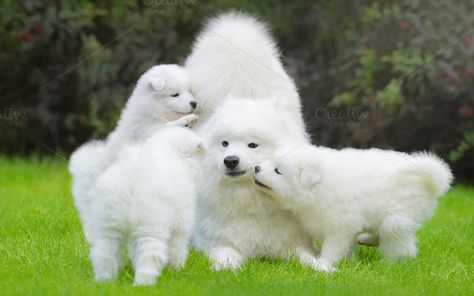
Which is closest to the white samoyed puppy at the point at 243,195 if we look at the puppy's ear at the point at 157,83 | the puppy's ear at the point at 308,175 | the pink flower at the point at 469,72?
the puppy's ear at the point at 308,175

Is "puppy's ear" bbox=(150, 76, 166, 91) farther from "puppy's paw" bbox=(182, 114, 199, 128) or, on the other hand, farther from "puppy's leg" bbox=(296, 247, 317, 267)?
"puppy's leg" bbox=(296, 247, 317, 267)

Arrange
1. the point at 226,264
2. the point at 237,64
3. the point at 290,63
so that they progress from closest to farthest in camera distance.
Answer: the point at 226,264, the point at 237,64, the point at 290,63

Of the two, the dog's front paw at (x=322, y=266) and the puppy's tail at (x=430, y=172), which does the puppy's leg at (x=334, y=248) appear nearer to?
the dog's front paw at (x=322, y=266)

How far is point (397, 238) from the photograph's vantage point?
498 centimetres

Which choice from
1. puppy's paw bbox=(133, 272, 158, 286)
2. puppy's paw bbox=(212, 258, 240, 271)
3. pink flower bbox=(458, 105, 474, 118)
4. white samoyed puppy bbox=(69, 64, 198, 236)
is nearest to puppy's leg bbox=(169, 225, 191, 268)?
puppy's paw bbox=(212, 258, 240, 271)

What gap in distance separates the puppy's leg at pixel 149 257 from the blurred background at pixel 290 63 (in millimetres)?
5256

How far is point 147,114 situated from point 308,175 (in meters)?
1.14

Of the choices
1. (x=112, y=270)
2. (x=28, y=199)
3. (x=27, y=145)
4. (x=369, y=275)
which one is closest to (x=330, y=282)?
(x=369, y=275)

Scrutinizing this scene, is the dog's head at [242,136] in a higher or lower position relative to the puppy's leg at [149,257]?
higher

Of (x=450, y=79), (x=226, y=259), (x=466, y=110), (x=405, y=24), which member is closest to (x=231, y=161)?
(x=226, y=259)

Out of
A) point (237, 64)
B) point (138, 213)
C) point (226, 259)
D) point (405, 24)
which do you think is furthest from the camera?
point (405, 24)

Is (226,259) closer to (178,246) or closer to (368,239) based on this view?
(178,246)

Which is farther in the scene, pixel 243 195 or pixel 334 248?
pixel 243 195

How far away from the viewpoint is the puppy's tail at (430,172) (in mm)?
4938
